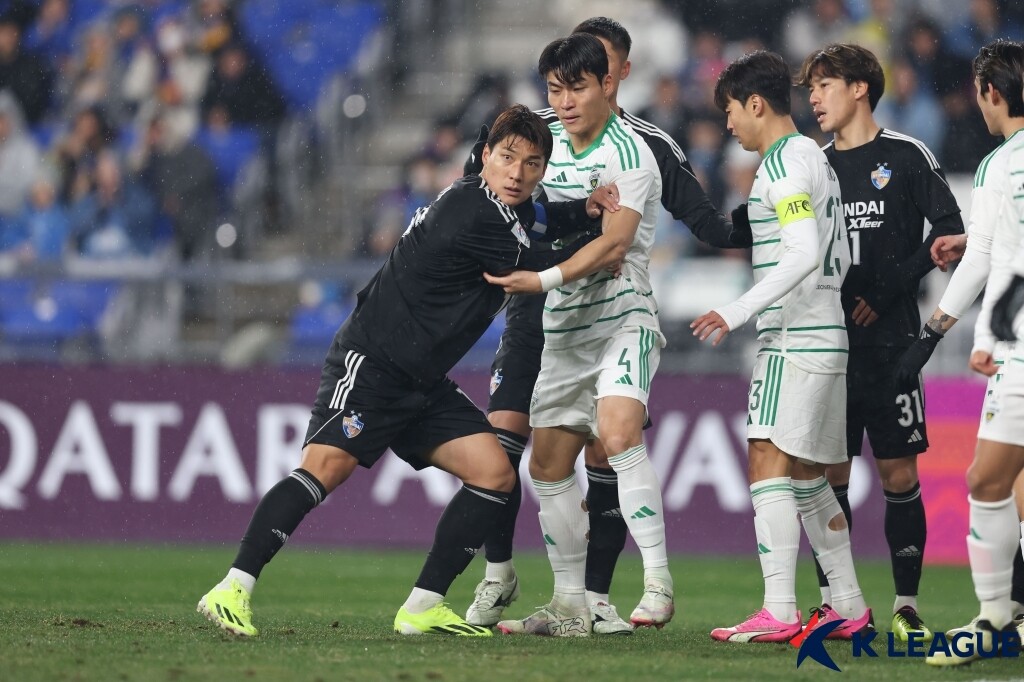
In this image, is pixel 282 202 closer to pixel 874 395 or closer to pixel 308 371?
pixel 308 371

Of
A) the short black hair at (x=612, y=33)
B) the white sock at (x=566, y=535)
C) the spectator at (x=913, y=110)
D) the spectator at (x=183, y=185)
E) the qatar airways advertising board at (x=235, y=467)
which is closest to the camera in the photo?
the white sock at (x=566, y=535)

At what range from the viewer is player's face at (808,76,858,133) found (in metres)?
6.21

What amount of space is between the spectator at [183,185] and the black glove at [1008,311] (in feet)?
27.4

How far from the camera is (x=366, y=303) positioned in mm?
5754

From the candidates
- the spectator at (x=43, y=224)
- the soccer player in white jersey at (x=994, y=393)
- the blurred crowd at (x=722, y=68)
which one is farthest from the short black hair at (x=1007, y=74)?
the spectator at (x=43, y=224)

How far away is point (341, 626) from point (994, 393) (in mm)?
2858

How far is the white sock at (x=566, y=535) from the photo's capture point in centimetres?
600

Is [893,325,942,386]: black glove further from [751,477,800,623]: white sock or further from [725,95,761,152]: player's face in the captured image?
[725,95,761,152]: player's face

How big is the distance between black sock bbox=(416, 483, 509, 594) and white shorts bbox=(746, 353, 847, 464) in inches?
42.3

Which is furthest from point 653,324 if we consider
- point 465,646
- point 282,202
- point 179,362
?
point 282,202

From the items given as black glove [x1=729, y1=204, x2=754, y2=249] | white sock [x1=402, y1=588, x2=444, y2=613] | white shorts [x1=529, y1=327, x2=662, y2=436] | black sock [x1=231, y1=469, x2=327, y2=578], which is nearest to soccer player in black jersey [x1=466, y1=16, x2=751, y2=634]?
black glove [x1=729, y1=204, x2=754, y2=249]

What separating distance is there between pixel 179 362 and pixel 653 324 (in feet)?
17.0

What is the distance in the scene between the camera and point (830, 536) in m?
5.98

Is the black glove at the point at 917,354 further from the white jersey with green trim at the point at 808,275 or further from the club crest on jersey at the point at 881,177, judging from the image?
the club crest on jersey at the point at 881,177
